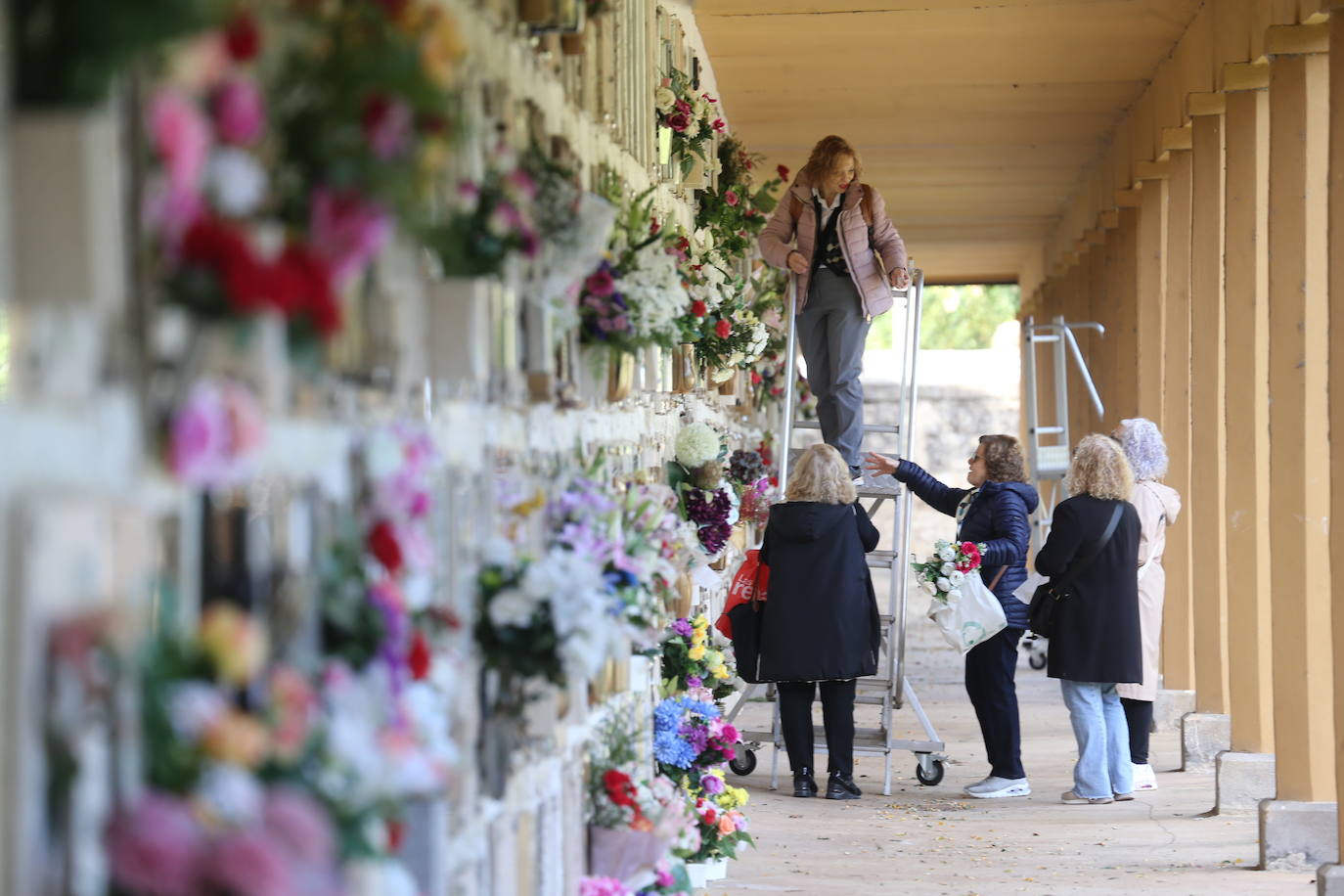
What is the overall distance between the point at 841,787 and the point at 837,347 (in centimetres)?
197

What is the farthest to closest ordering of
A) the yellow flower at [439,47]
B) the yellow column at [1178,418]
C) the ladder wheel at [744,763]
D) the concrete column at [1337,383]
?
the yellow column at [1178,418] → the ladder wheel at [744,763] → the concrete column at [1337,383] → the yellow flower at [439,47]

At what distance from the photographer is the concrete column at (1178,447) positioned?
9.52 m

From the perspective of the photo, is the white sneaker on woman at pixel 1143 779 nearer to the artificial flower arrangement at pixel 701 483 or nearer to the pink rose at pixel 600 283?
the artificial flower arrangement at pixel 701 483

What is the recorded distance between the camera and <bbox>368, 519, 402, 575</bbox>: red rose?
91.8 inches

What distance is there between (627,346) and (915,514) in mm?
18389

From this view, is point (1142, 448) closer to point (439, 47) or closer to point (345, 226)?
point (439, 47)

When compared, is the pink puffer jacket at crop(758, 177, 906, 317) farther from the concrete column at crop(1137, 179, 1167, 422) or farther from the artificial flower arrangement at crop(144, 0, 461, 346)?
the artificial flower arrangement at crop(144, 0, 461, 346)

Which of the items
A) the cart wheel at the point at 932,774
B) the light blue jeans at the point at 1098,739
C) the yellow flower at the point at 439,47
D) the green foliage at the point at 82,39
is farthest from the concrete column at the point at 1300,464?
the green foliage at the point at 82,39

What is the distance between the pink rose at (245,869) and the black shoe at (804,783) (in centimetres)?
587

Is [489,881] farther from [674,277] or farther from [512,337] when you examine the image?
[674,277]

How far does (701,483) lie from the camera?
6.29 metres

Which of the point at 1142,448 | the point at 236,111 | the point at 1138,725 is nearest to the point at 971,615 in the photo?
the point at 1138,725

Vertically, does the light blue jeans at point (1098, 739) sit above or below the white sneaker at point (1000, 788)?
above

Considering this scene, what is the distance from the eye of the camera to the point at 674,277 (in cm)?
393
